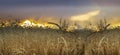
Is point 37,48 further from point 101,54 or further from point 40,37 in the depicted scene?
point 101,54

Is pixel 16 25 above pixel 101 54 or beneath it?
above

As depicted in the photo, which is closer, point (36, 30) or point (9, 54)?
point (9, 54)

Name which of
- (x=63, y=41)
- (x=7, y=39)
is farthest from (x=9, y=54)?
(x=63, y=41)

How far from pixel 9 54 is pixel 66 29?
122 inches

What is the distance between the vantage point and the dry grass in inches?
774

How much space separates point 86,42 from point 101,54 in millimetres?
1115

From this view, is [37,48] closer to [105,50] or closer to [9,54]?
[9,54]

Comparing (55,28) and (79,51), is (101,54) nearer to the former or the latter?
(79,51)

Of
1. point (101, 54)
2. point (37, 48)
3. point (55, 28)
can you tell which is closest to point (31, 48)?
point (37, 48)

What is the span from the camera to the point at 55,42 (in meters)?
20.2

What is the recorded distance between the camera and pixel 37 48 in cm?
1992

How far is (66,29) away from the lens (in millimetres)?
21047

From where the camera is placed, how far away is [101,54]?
65.1 ft

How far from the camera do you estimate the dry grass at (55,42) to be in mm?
19656
